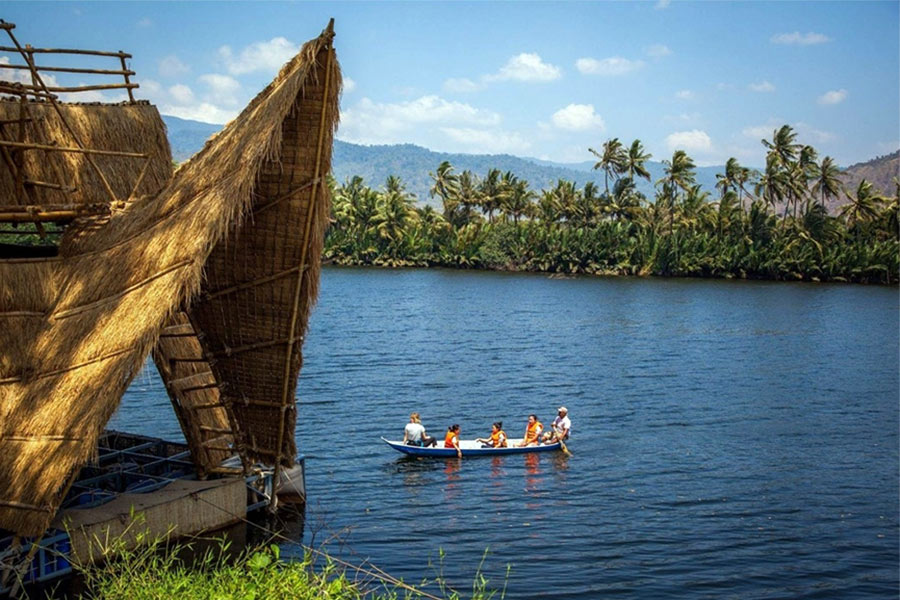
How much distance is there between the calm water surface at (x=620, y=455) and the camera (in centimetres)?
2497

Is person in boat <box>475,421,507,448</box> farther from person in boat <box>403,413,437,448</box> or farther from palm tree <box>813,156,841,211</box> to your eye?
palm tree <box>813,156,841,211</box>

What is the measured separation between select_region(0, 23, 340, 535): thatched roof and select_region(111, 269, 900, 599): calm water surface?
4.73 meters

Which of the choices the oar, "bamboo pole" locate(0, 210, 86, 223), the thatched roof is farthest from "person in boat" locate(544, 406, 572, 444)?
"bamboo pole" locate(0, 210, 86, 223)

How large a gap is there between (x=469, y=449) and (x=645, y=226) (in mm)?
97673

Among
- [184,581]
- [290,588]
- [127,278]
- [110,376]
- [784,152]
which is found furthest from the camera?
[784,152]

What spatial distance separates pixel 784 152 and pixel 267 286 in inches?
4364

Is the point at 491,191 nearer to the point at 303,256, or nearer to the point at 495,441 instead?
the point at 495,441

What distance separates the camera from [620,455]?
117ft

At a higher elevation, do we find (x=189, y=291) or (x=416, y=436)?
(x=189, y=291)

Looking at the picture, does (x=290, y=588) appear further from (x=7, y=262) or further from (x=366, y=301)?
(x=366, y=301)

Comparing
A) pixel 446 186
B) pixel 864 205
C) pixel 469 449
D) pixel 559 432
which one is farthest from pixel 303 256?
pixel 446 186

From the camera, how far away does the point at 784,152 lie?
396 ft

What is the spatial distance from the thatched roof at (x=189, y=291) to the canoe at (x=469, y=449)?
36.6ft

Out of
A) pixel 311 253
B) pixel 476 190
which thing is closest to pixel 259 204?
pixel 311 253
